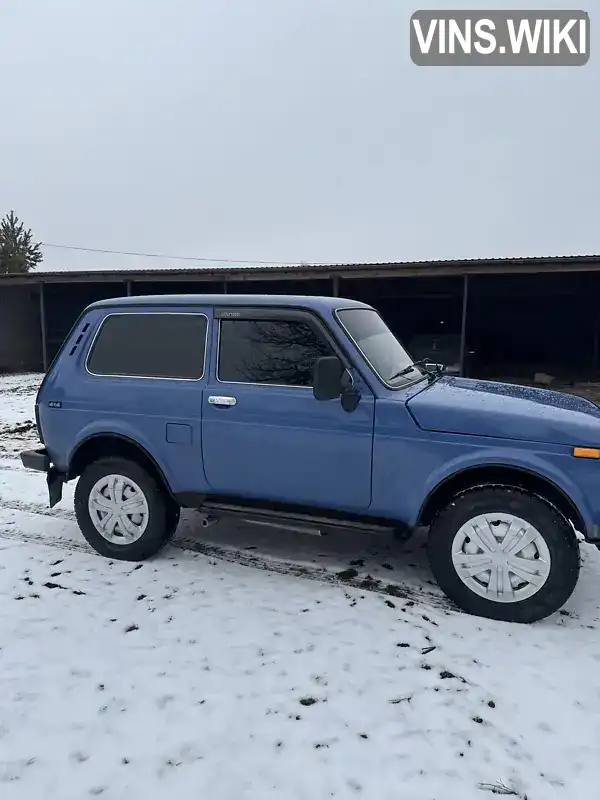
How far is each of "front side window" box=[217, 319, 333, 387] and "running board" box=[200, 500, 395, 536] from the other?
950 mm

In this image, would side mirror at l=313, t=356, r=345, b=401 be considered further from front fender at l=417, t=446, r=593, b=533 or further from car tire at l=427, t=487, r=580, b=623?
car tire at l=427, t=487, r=580, b=623

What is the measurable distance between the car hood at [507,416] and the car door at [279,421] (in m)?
0.43

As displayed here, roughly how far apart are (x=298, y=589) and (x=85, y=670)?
149 cm

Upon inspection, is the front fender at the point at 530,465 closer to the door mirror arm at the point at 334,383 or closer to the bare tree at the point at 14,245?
the door mirror arm at the point at 334,383

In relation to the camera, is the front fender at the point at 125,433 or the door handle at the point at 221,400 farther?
the front fender at the point at 125,433

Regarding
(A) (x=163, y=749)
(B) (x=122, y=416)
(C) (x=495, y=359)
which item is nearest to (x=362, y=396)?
(B) (x=122, y=416)

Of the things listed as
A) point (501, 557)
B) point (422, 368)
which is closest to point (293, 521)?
point (501, 557)

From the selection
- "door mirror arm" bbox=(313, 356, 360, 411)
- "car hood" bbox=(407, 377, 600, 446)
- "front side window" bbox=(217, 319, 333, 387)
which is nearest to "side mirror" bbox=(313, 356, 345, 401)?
"door mirror arm" bbox=(313, 356, 360, 411)

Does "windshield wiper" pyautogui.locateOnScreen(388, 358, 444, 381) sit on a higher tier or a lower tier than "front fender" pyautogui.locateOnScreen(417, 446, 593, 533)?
higher

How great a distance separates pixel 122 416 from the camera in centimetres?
424

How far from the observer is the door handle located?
395 cm

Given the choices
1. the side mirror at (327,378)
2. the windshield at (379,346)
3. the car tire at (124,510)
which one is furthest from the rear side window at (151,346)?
the windshield at (379,346)

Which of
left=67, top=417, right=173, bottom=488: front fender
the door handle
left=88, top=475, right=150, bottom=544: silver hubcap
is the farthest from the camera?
left=88, top=475, right=150, bottom=544: silver hubcap

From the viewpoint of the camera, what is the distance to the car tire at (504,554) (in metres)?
3.32
